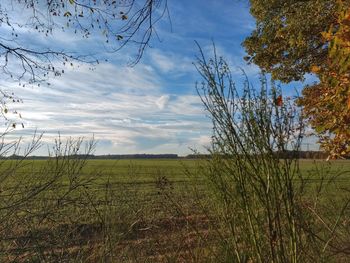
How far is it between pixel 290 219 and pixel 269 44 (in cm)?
1089

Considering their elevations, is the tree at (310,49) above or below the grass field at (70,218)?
above

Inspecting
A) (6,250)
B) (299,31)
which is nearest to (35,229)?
(6,250)

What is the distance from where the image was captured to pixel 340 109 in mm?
3262

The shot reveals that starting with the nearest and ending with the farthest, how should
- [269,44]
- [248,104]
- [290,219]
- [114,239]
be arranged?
1. [290,219]
2. [248,104]
3. [114,239]
4. [269,44]

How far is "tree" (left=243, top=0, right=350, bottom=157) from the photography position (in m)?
3.03

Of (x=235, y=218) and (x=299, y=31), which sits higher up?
(x=299, y=31)

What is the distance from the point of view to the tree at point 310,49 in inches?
119

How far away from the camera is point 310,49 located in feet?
39.4

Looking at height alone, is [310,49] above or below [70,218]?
above

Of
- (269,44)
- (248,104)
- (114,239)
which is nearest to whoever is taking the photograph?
(248,104)

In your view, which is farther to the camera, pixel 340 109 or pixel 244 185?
pixel 340 109

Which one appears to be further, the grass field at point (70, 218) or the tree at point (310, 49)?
the grass field at point (70, 218)

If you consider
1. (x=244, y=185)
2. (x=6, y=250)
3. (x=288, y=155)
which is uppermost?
(x=288, y=155)

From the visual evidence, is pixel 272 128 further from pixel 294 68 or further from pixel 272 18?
pixel 294 68
